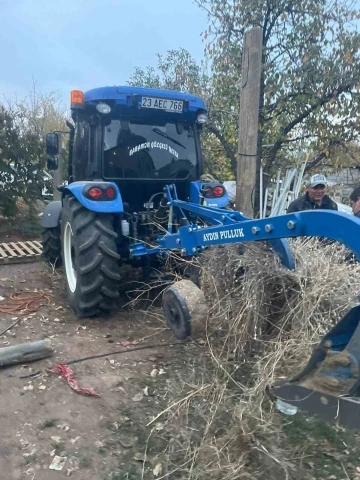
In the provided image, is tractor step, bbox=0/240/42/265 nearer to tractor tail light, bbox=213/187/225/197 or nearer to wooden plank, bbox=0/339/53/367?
tractor tail light, bbox=213/187/225/197

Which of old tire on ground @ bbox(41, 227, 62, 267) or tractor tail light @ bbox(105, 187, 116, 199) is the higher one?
tractor tail light @ bbox(105, 187, 116, 199)

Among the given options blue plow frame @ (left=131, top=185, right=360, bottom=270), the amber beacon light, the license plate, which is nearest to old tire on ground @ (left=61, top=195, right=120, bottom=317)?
blue plow frame @ (left=131, top=185, right=360, bottom=270)

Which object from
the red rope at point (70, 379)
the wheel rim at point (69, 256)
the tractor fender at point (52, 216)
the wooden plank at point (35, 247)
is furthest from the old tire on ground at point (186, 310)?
the wooden plank at point (35, 247)

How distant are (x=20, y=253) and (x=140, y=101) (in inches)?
132

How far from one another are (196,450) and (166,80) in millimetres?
10028

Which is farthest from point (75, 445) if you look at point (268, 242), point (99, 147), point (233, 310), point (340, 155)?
point (340, 155)

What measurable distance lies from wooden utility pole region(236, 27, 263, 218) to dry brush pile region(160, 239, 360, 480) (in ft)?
5.64

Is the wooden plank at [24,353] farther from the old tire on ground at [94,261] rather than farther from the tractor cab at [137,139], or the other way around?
the tractor cab at [137,139]

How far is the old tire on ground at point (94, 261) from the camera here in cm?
456

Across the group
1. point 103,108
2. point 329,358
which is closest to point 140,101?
point 103,108

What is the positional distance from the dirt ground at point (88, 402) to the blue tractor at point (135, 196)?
326 mm

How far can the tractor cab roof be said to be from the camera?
4973 millimetres

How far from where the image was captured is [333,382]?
2373 mm

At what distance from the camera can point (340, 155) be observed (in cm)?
830
